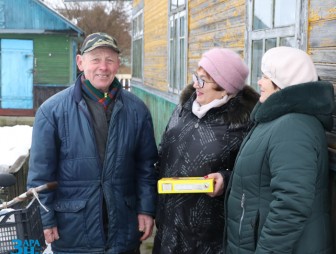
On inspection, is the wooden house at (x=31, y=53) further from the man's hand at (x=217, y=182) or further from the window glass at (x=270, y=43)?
the man's hand at (x=217, y=182)

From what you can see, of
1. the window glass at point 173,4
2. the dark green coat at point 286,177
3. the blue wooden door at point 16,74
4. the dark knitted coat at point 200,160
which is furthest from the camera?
A: the blue wooden door at point 16,74

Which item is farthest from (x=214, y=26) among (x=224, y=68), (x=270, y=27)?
(x=224, y=68)

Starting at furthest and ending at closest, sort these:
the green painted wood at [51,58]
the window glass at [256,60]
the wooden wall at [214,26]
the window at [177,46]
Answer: the green painted wood at [51,58]
the window at [177,46]
the wooden wall at [214,26]
the window glass at [256,60]

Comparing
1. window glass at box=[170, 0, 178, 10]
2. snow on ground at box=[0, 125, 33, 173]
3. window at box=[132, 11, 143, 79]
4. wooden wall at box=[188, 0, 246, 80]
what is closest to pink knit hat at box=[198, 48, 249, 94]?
wooden wall at box=[188, 0, 246, 80]

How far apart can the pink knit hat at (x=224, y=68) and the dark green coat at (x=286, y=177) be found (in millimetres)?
449

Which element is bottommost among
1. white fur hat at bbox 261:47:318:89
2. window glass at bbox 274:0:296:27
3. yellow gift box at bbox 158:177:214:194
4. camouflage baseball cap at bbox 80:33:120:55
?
yellow gift box at bbox 158:177:214:194

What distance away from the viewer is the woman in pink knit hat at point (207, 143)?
268 centimetres

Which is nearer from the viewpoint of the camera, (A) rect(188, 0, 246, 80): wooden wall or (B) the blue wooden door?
(A) rect(188, 0, 246, 80): wooden wall

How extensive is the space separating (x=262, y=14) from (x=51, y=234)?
2.37 metres

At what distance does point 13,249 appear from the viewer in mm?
2227

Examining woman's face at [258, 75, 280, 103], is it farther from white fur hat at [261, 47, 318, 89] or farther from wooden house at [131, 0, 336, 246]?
wooden house at [131, 0, 336, 246]

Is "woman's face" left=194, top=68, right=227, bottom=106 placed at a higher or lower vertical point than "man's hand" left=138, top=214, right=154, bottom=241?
higher

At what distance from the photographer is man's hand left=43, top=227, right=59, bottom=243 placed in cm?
275

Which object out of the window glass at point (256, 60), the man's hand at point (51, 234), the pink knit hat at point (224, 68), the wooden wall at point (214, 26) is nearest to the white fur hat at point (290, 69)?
the pink knit hat at point (224, 68)
